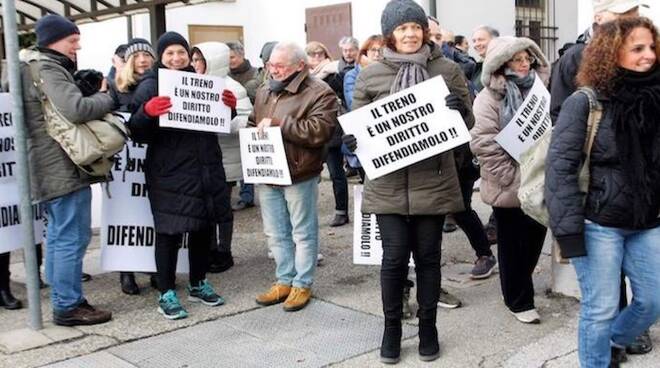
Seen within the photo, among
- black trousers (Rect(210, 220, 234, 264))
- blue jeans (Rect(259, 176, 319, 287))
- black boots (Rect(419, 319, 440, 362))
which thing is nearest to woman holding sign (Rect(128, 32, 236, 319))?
blue jeans (Rect(259, 176, 319, 287))

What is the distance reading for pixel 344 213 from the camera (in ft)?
25.9

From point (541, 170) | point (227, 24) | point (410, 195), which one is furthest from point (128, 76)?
point (227, 24)

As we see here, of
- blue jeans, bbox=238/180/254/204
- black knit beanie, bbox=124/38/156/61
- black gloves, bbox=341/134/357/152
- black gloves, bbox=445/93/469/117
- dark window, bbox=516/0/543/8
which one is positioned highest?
dark window, bbox=516/0/543/8

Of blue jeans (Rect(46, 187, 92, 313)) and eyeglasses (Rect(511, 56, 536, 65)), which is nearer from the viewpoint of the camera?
eyeglasses (Rect(511, 56, 536, 65))

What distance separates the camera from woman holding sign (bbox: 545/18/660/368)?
3270 mm

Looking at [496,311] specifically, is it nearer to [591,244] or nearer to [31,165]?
[591,244]

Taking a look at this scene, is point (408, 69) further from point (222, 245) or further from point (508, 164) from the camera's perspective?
point (222, 245)

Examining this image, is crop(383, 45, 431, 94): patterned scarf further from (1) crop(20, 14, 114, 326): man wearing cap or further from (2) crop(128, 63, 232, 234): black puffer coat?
(1) crop(20, 14, 114, 326): man wearing cap

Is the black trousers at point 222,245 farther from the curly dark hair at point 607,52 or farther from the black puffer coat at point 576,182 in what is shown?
the curly dark hair at point 607,52

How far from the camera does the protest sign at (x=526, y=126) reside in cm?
449

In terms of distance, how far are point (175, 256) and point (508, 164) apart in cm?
213

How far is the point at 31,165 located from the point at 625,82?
3.27m

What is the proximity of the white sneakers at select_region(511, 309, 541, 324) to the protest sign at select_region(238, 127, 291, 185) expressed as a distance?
161 cm

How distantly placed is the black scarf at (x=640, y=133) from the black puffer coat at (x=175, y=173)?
2.59 m
